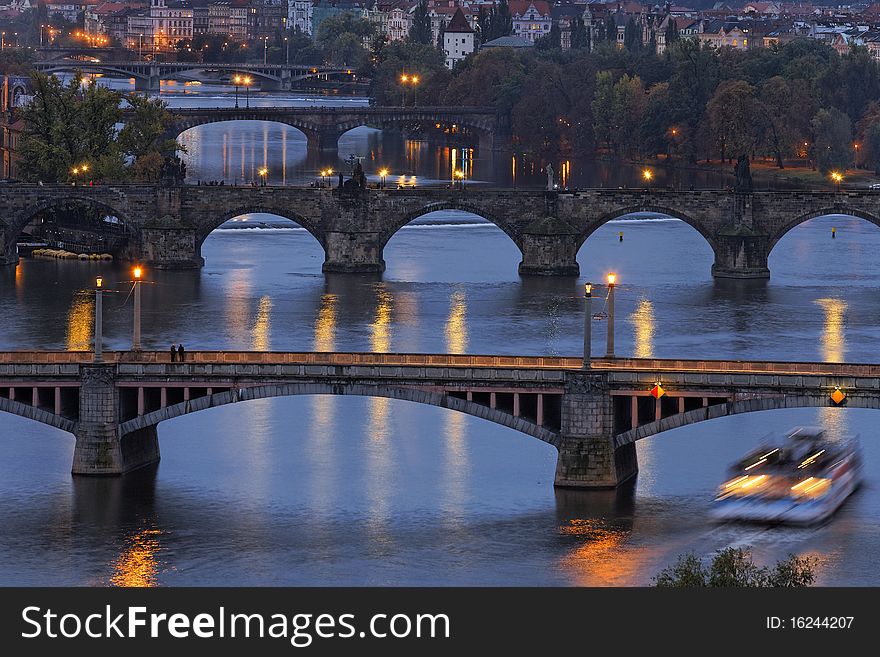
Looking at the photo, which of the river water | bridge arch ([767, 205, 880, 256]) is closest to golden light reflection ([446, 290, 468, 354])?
the river water

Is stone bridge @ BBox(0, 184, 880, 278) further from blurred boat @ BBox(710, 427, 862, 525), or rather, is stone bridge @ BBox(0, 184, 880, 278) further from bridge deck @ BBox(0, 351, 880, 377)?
bridge deck @ BBox(0, 351, 880, 377)

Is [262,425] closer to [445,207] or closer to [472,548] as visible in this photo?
[472,548]

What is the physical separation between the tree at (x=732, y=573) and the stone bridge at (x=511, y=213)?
72900 mm

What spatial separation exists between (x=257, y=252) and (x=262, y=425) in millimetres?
64056

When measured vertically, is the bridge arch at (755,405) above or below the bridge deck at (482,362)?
below

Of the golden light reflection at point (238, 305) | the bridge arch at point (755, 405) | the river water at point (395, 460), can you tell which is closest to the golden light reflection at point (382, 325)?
the river water at point (395, 460)

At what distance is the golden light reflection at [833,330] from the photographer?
119688 mm

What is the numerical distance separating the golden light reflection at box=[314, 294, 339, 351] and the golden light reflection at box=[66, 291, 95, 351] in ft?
39.3

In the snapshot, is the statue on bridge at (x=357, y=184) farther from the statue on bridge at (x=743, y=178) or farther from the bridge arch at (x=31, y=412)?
the bridge arch at (x=31, y=412)

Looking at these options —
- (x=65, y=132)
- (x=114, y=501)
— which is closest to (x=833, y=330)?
(x=114, y=501)

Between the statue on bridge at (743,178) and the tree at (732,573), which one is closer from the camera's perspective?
the tree at (732,573)
